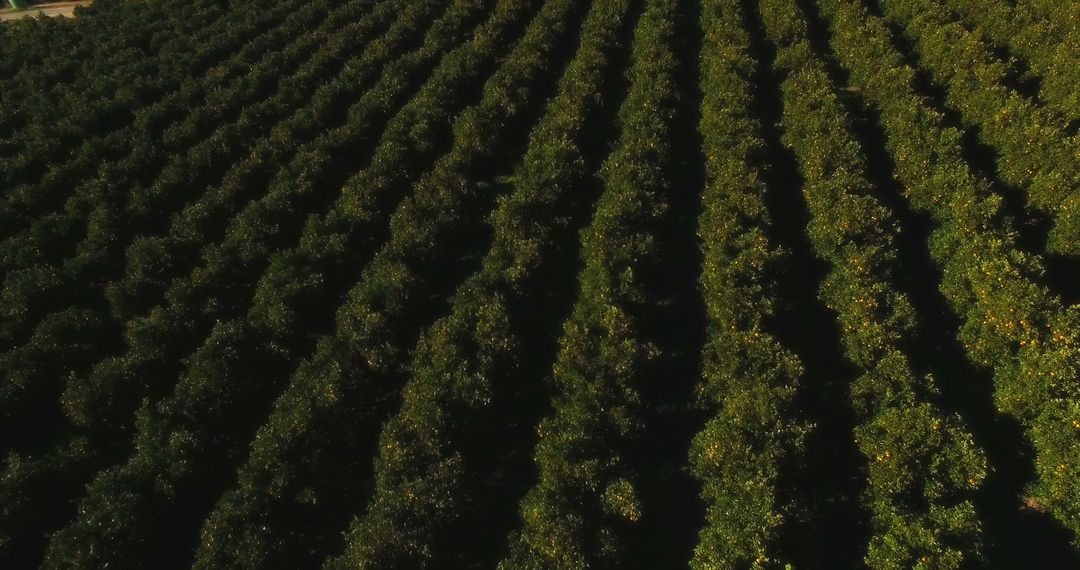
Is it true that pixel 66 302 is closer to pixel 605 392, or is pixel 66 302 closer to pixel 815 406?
pixel 605 392

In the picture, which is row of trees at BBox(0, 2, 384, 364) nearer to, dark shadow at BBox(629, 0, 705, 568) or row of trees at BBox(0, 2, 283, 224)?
row of trees at BBox(0, 2, 283, 224)

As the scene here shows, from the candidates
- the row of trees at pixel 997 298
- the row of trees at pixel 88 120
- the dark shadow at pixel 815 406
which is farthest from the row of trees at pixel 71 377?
the row of trees at pixel 997 298

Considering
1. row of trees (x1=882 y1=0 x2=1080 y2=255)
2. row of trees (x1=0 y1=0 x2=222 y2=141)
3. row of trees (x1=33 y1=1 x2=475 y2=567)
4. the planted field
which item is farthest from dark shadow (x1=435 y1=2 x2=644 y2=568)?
row of trees (x1=0 y1=0 x2=222 y2=141)

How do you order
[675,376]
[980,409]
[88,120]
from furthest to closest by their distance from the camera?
[88,120] < [675,376] < [980,409]

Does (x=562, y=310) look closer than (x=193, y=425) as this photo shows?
No

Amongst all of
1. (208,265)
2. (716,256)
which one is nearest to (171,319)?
(208,265)

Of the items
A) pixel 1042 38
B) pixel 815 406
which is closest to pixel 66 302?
pixel 815 406
